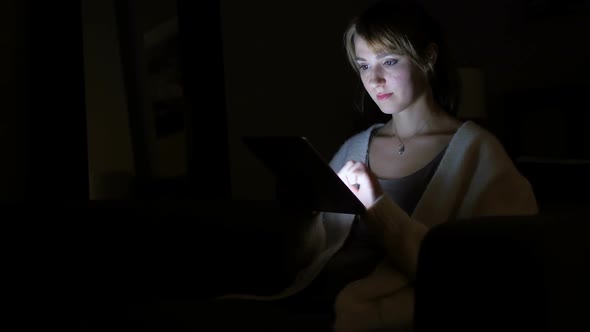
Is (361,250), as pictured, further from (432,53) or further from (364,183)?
(432,53)

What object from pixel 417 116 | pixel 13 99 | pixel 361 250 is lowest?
pixel 361 250

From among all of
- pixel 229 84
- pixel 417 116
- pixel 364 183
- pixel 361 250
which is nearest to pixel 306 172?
pixel 364 183

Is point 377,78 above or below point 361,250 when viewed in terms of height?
above

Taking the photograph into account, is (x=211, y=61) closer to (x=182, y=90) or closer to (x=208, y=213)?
(x=182, y=90)

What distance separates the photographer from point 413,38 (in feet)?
4.10

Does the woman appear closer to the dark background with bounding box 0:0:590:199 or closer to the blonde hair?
the blonde hair

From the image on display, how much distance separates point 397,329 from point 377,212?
20 centimetres

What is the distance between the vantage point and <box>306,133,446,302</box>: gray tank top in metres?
1.19

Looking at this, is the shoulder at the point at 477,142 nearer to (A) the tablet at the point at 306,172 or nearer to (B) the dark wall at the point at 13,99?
(A) the tablet at the point at 306,172

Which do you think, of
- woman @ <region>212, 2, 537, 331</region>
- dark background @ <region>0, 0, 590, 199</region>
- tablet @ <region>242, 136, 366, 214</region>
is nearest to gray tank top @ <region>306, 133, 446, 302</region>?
woman @ <region>212, 2, 537, 331</region>

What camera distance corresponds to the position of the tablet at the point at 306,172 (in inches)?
39.0

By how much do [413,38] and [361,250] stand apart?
0.43m

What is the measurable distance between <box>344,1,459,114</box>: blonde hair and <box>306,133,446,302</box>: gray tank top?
0.54 feet

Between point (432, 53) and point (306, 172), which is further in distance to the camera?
point (432, 53)
